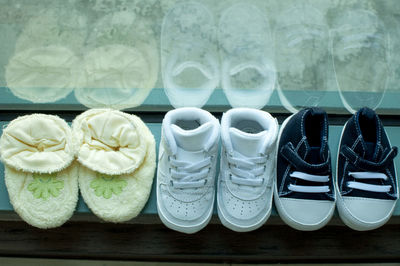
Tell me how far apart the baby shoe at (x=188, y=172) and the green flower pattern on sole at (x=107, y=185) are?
9cm

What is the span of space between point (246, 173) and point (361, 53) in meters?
0.54

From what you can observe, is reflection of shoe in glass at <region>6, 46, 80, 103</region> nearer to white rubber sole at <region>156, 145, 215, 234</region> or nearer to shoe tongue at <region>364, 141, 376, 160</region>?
white rubber sole at <region>156, 145, 215, 234</region>

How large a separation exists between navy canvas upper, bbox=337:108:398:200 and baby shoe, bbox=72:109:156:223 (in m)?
0.41

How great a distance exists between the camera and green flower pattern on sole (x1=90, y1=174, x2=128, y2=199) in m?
0.83

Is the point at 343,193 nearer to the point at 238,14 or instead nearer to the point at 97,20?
the point at 238,14

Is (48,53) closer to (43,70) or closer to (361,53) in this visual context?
(43,70)

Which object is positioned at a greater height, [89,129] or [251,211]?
[89,129]

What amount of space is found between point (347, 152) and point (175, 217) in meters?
0.38

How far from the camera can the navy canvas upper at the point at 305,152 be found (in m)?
0.80

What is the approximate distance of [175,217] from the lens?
788 mm

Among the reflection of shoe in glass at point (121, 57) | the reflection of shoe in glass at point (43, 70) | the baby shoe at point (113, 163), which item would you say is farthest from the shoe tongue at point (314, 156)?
the reflection of shoe in glass at point (43, 70)

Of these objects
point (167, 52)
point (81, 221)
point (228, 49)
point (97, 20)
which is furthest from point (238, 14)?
point (81, 221)

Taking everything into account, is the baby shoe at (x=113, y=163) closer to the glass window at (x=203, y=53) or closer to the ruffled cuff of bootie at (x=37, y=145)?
the ruffled cuff of bootie at (x=37, y=145)

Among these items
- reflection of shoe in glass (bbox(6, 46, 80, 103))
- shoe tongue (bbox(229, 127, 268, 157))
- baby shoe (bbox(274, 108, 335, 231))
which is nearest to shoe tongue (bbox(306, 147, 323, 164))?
baby shoe (bbox(274, 108, 335, 231))
